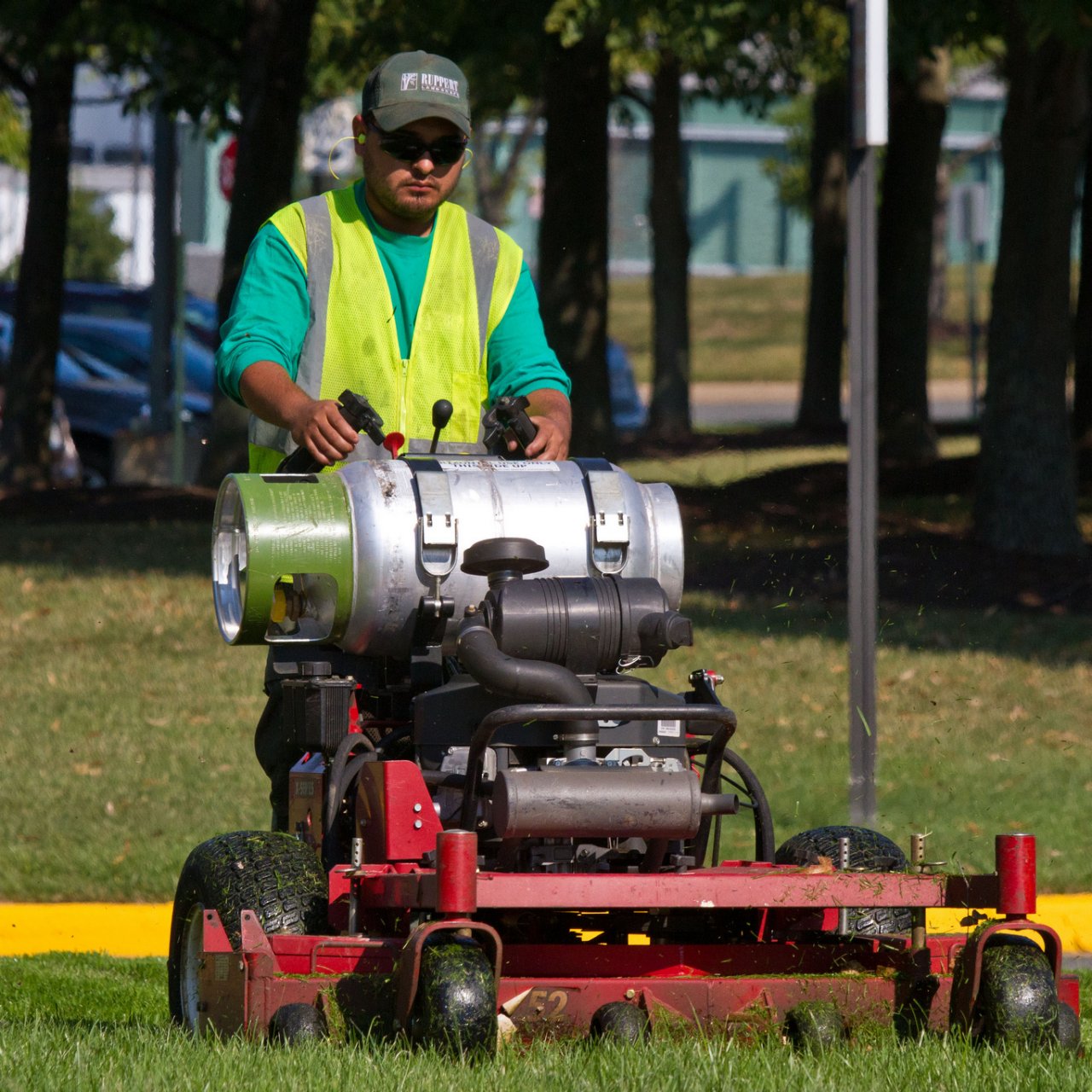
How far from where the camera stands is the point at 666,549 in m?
4.82

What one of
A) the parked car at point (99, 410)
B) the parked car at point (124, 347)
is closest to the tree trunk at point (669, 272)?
the parked car at point (124, 347)

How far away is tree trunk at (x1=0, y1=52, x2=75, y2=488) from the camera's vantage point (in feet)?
58.5

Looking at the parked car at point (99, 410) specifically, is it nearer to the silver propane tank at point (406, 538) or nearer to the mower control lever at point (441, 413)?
the mower control lever at point (441, 413)

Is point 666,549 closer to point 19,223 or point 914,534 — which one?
point 914,534

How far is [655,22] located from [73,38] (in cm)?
499

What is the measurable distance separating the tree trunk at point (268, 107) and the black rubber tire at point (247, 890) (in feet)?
34.3

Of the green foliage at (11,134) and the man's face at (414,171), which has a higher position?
the green foliage at (11,134)

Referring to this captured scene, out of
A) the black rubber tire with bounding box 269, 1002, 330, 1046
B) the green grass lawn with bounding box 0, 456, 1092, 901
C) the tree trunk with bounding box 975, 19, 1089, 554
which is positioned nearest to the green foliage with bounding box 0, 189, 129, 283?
the green grass lawn with bounding box 0, 456, 1092, 901

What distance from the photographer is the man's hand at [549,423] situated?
16.6 feet

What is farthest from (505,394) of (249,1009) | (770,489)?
(770,489)

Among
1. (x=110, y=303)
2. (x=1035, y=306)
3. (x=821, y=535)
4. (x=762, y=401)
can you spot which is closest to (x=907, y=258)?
(x=821, y=535)

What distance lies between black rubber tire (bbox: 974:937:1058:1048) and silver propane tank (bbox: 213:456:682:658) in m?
1.13

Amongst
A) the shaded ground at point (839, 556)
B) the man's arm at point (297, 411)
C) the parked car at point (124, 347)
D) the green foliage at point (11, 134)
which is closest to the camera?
the man's arm at point (297, 411)

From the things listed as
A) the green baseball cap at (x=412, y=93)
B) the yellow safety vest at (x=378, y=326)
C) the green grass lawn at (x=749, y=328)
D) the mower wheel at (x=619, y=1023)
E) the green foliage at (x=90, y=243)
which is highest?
the green foliage at (x=90, y=243)
